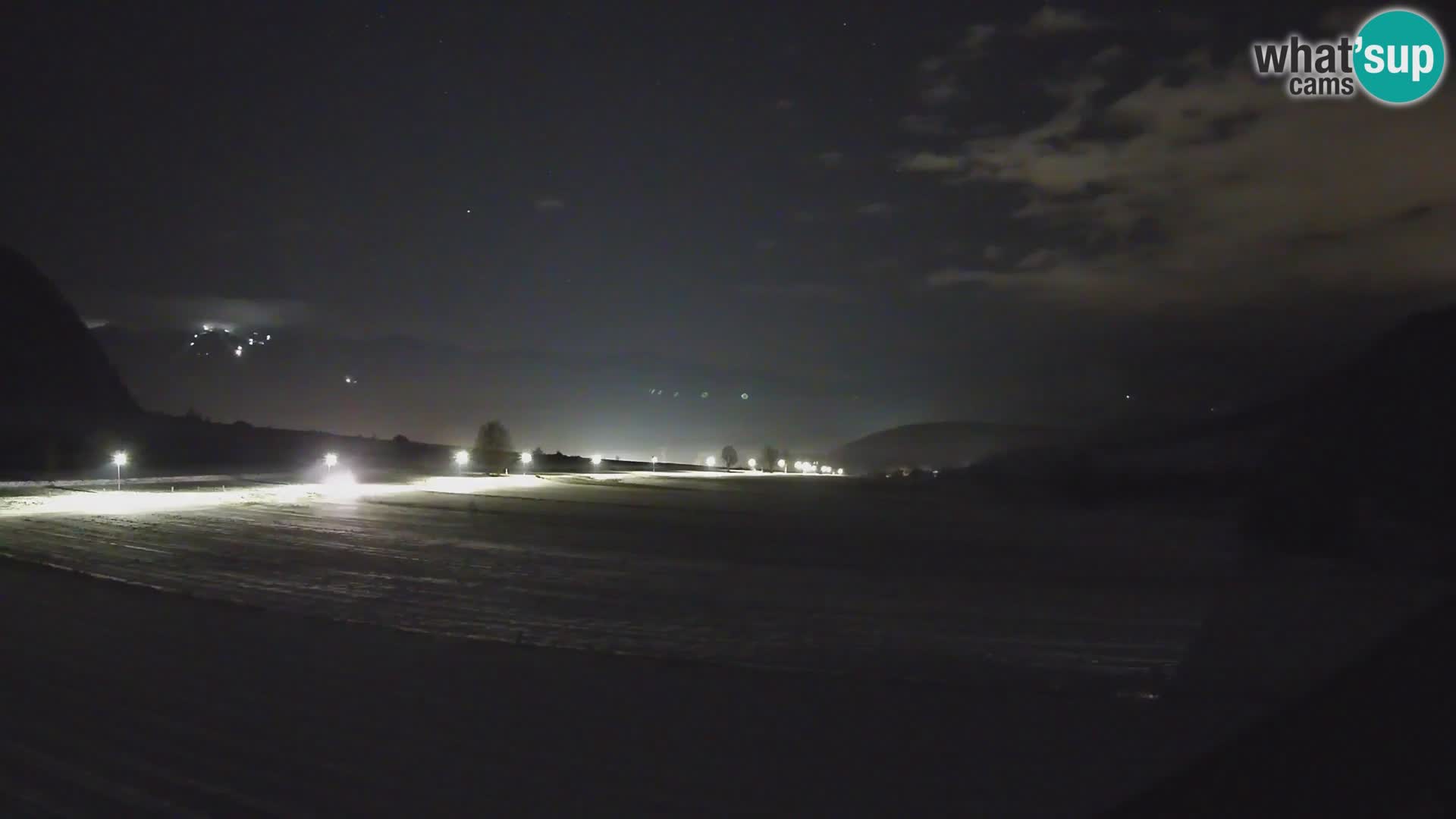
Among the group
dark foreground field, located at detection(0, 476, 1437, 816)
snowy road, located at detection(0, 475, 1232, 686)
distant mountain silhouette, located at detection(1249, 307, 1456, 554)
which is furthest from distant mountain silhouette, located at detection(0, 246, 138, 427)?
distant mountain silhouette, located at detection(1249, 307, 1456, 554)

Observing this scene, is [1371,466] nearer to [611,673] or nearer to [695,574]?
[695,574]

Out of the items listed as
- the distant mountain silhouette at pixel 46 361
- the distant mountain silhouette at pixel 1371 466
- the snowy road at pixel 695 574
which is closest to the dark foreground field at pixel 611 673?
the snowy road at pixel 695 574

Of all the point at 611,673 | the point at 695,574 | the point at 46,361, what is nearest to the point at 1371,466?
the point at 695,574

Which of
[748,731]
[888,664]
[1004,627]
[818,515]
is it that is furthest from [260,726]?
[818,515]

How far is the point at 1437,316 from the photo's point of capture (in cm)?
3381

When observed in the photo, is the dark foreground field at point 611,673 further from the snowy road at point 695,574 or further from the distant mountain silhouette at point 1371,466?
the distant mountain silhouette at point 1371,466

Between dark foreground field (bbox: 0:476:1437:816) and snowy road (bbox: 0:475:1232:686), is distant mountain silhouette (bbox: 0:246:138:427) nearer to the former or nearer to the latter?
snowy road (bbox: 0:475:1232:686)

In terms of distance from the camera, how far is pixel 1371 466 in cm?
2145

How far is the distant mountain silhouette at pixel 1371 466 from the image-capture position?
19.5m

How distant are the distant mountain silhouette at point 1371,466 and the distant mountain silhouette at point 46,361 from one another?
67636 mm

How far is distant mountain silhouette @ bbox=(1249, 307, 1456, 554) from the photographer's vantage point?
1952 cm

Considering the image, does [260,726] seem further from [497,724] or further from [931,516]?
[931,516]

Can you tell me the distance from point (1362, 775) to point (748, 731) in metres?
3.92

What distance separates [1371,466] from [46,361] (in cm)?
8137
